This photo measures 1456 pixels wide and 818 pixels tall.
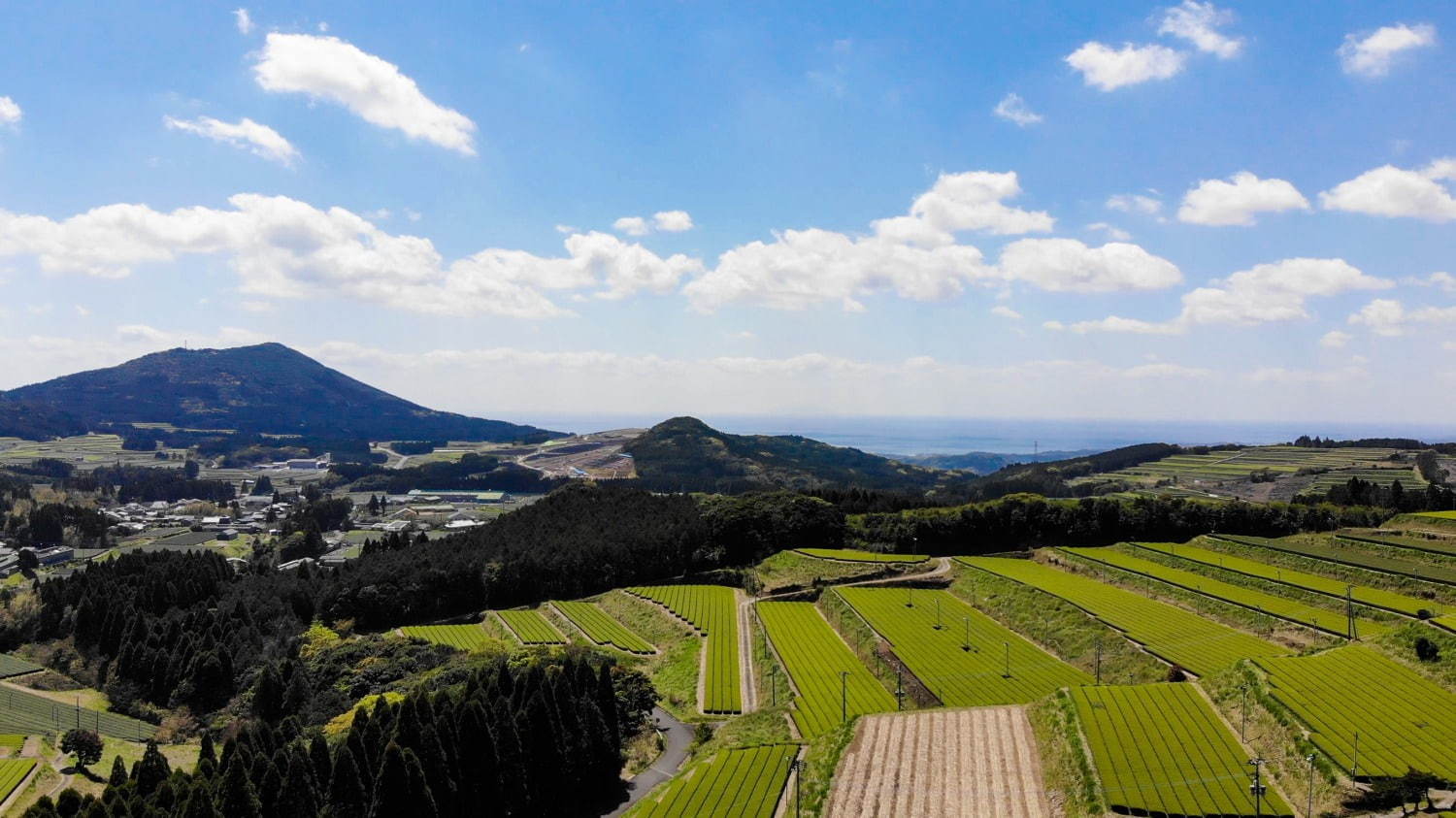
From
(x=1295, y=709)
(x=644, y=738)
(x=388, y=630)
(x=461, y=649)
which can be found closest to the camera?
(x=1295, y=709)

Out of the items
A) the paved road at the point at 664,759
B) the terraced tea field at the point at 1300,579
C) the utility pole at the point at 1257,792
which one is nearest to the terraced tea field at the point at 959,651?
the paved road at the point at 664,759

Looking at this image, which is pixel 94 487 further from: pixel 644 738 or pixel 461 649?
pixel 644 738

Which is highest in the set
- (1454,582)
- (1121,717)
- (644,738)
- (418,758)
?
(1454,582)

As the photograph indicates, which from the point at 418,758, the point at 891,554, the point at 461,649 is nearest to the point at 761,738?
the point at 418,758

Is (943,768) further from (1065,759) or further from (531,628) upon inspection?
(531,628)

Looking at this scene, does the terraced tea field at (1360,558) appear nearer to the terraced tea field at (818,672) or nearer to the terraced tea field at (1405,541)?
the terraced tea field at (1405,541)
